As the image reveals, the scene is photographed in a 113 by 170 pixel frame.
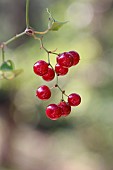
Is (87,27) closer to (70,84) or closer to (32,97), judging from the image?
(70,84)

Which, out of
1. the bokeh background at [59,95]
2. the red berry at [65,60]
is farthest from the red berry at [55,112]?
the bokeh background at [59,95]

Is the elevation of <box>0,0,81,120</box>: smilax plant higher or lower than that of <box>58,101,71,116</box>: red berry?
higher

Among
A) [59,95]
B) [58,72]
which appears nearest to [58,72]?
[58,72]

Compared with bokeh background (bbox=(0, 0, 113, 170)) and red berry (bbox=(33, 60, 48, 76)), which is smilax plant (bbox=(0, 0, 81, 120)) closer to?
red berry (bbox=(33, 60, 48, 76))

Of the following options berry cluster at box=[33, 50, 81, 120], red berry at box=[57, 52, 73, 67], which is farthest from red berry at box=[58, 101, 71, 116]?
red berry at box=[57, 52, 73, 67]

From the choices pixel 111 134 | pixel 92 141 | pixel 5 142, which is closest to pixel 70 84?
pixel 111 134

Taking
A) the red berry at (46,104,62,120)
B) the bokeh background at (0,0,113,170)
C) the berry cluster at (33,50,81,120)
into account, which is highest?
the bokeh background at (0,0,113,170)

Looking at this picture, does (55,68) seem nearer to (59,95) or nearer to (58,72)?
(58,72)

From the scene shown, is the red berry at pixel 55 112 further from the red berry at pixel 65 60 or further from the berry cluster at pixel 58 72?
the red berry at pixel 65 60

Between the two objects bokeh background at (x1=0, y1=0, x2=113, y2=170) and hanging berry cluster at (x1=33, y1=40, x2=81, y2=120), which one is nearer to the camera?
hanging berry cluster at (x1=33, y1=40, x2=81, y2=120)
